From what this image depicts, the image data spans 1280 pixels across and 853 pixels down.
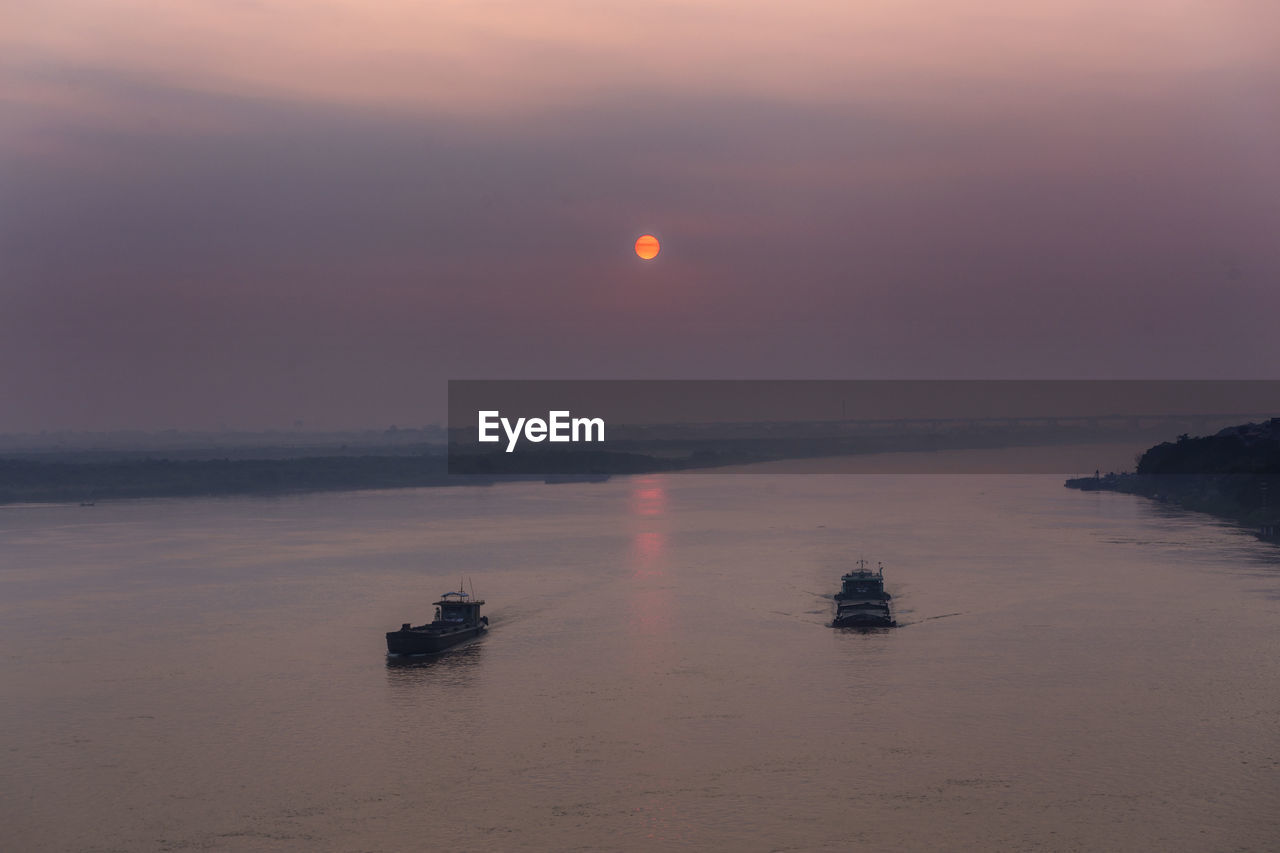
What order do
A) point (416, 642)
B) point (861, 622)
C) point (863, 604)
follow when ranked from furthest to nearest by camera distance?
point (863, 604) < point (861, 622) < point (416, 642)

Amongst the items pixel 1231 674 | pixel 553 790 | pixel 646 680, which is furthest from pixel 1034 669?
pixel 553 790

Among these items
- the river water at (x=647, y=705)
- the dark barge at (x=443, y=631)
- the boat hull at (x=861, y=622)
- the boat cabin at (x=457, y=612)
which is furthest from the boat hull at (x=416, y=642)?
the boat hull at (x=861, y=622)

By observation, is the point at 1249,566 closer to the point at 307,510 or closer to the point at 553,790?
the point at 553,790

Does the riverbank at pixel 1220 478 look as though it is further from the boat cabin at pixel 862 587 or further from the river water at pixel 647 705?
the boat cabin at pixel 862 587

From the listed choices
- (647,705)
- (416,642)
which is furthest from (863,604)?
(416,642)

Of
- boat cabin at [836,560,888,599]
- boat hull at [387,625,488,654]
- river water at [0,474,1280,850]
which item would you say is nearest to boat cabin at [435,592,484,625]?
river water at [0,474,1280,850]

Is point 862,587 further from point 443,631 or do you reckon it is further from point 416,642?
point 416,642

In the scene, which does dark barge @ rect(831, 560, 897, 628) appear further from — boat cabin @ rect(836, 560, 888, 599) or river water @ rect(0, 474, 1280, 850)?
river water @ rect(0, 474, 1280, 850)
